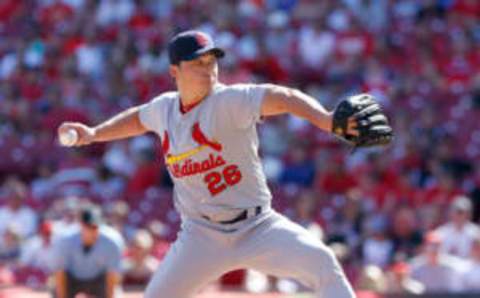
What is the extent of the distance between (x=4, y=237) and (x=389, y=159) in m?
3.78

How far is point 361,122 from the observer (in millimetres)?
4422

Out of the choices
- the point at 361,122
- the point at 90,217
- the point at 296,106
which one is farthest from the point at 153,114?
the point at 90,217

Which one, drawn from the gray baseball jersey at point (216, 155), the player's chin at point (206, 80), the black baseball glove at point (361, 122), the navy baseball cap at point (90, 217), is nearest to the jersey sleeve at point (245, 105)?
the gray baseball jersey at point (216, 155)

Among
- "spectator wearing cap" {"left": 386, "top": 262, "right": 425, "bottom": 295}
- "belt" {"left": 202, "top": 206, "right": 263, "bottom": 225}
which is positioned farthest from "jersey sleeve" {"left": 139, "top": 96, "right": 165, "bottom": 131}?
"spectator wearing cap" {"left": 386, "top": 262, "right": 425, "bottom": 295}

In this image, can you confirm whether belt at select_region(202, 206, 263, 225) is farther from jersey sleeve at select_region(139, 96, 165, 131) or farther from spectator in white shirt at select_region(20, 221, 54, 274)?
spectator in white shirt at select_region(20, 221, 54, 274)

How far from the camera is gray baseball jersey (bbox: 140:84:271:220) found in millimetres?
4805

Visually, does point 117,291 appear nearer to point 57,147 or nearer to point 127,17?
point 57,147

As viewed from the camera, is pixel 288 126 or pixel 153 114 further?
pixel 288 126

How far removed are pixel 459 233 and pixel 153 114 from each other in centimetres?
546

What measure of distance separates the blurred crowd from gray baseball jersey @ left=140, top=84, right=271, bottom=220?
4539 mm

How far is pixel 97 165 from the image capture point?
12.8 meters

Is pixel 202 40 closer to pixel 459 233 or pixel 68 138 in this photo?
pixel 68 138

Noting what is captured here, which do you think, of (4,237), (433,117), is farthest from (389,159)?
(4,237)

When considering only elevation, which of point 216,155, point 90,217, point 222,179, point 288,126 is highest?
point 216,155
